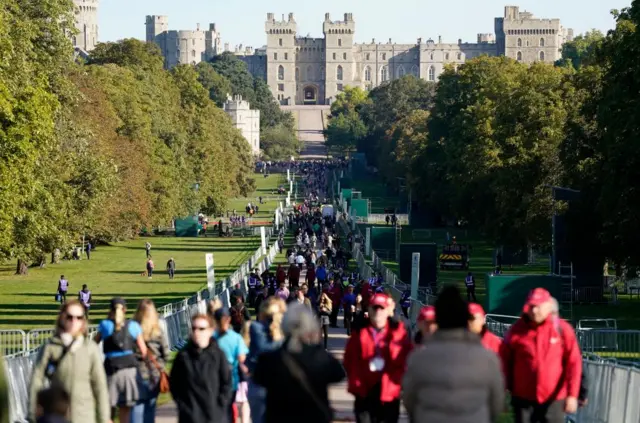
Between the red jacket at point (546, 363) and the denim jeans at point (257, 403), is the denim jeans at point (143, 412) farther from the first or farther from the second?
the red jacket at point (546, 363)

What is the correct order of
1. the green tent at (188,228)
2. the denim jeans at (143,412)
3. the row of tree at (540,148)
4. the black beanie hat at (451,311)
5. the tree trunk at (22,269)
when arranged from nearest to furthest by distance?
the black beanie hat at (451,311) → the denim jeans at (143,412) → the row of tree at (540,148) → the tree trunk at (22,269) → the green tent at (188,228)

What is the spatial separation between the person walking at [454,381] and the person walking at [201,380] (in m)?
3.44

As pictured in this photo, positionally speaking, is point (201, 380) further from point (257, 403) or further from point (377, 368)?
point (257, 403)

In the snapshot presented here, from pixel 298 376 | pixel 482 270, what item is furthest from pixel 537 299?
pixel 482 270

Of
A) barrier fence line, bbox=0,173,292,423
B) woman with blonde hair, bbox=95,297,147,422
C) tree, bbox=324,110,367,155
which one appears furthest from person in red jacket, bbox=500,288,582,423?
tree, bbox=324,110,367,155

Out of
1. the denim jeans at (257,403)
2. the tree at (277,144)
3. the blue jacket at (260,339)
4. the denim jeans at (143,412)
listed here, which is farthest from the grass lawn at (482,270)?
the tree at (277,144)

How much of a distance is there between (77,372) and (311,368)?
2.90 meters

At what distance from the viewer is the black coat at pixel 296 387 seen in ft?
29.4

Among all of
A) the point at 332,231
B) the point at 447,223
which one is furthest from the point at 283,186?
the point at 332,231

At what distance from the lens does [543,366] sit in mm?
11266

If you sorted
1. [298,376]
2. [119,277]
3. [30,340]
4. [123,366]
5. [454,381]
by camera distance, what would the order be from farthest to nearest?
[119,277] < [30,340] < [123,366] < [298,376] < [454,381]

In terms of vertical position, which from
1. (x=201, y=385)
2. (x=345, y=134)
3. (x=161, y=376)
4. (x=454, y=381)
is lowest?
(x=345, y=134)

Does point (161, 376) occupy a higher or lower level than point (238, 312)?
higher

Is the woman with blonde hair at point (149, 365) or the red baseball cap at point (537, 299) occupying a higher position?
the red baseball cap at point (537, 299)
